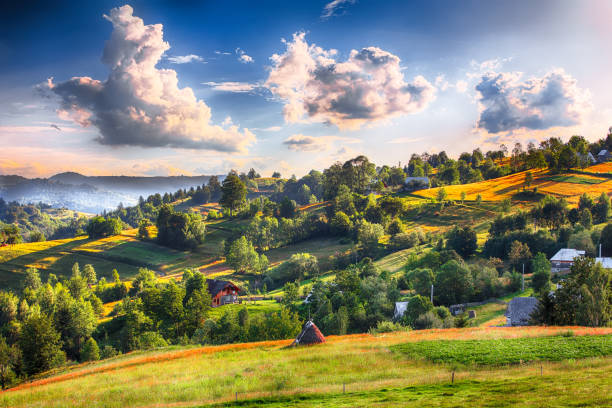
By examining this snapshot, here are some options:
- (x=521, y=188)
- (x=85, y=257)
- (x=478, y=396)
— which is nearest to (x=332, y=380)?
(x=478, y=396)

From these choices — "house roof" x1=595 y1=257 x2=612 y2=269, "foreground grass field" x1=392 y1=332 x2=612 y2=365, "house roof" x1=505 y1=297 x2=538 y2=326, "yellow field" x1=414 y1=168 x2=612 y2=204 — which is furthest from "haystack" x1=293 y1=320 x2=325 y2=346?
"yellow field" x1=414 y1=168 x2=612 y2=204

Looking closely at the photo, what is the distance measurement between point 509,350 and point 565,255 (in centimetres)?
5346

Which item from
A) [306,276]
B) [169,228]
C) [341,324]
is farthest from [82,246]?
[341,324]

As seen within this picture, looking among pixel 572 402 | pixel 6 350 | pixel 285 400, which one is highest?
pixel 572 402

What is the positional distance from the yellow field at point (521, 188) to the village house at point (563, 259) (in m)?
38.0

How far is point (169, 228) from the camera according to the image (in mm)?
121938

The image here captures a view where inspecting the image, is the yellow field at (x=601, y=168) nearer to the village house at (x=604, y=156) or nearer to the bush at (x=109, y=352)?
the village house at (x=604, y=156)

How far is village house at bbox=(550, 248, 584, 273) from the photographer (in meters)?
63.7

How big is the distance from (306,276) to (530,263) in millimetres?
46318

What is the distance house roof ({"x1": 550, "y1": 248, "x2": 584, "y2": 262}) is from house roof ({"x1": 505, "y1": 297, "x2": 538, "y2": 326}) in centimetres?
2373

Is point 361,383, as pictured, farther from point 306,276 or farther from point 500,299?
point 306,276

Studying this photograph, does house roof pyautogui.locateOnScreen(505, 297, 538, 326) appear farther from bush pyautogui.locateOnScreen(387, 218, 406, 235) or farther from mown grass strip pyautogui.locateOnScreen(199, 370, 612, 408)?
bush pyautogui.locateOnScreen(387, 218, 406, 235)

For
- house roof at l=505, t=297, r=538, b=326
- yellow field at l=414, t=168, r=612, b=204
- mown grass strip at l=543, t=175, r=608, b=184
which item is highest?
mown grass strip at l=543, t=175, r=608, b=184

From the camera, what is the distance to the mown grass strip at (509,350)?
21812mm
